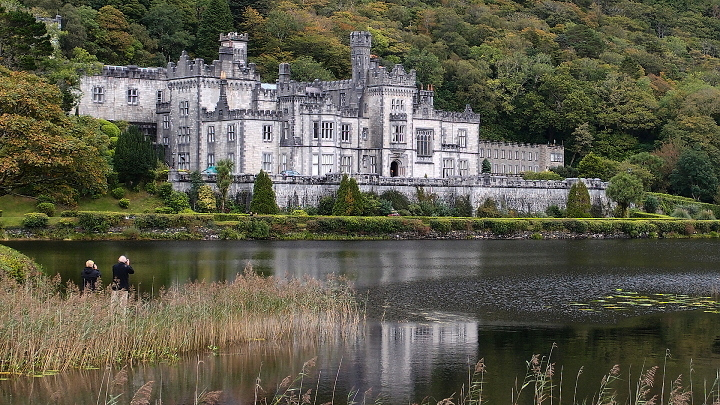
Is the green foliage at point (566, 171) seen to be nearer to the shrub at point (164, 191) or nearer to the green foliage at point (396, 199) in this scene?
the green foliage at point (396, 199)

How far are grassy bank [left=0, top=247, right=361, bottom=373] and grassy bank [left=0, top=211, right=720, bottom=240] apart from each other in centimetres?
3413

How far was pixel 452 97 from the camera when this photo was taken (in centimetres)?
11750

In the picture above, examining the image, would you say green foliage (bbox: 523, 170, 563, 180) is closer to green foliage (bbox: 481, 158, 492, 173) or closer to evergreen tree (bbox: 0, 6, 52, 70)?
green foliage (bbox: 481, 158, 492, 173)

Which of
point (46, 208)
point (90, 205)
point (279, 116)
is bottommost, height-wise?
point (46, 208)

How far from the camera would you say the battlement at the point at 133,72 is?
293ft

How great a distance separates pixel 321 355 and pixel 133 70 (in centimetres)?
6564

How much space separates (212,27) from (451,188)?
120ft

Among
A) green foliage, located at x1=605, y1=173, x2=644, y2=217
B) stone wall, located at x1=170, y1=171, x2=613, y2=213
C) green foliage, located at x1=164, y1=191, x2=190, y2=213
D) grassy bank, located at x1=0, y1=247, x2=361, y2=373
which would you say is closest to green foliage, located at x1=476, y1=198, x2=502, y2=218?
stone wall, located at x1=170, y1=171, x2=613, y2=213

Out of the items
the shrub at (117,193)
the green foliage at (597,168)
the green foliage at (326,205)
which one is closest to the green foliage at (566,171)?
the green foliage at (597,168)

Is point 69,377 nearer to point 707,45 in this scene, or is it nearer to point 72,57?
point 72,57

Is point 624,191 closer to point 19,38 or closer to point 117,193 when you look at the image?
point 117,193

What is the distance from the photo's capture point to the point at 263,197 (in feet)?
246

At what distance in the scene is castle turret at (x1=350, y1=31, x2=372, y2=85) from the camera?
90.1 metres

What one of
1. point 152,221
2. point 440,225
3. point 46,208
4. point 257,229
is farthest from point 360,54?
point 46,208
